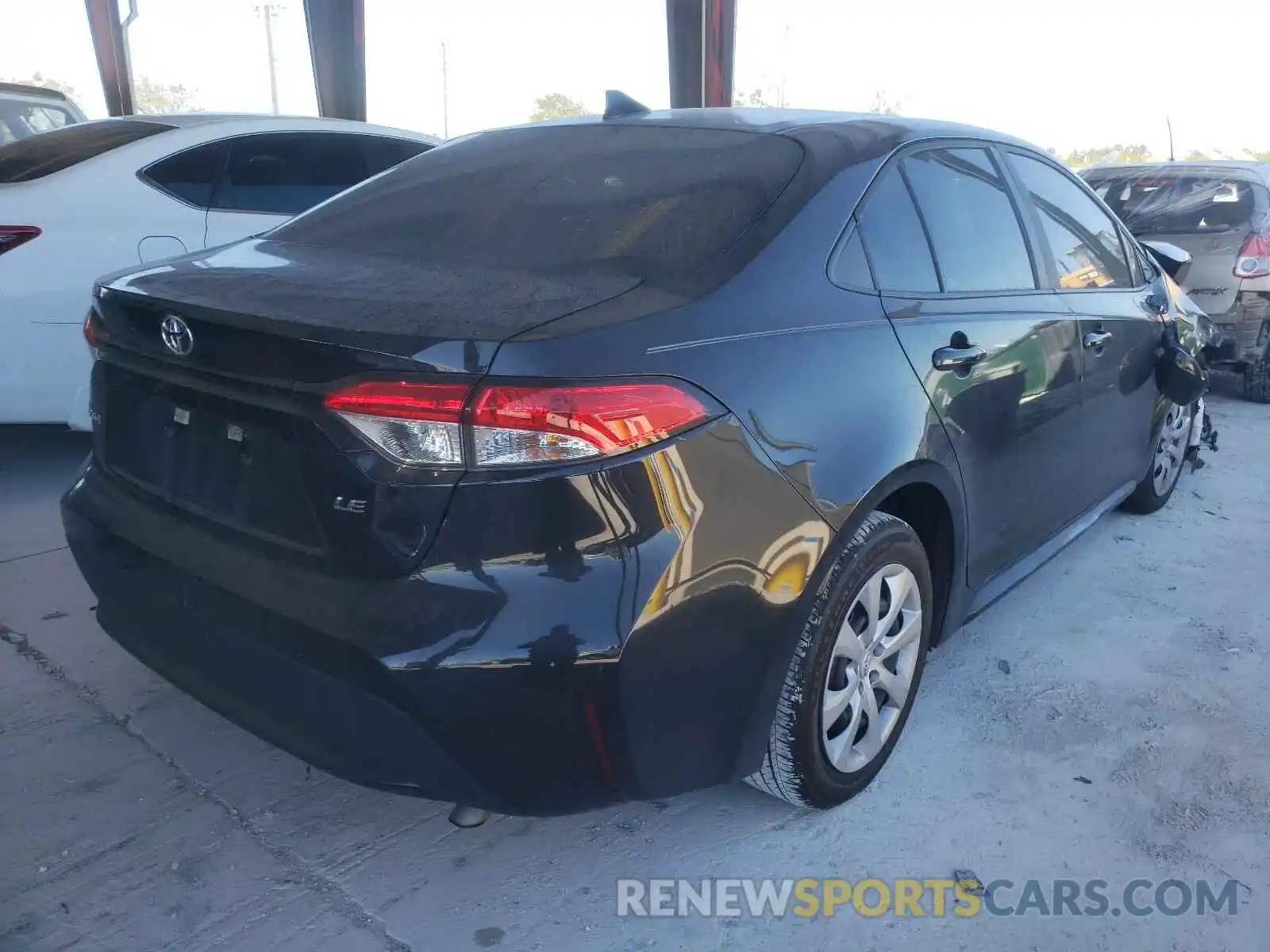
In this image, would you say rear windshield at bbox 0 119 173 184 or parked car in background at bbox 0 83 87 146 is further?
parked car in background at bbox 0 83 87 146

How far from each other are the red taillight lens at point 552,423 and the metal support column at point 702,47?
9.58 m

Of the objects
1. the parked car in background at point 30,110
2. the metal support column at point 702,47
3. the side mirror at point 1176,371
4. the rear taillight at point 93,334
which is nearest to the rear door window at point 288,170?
the rear taillight at point 93,334

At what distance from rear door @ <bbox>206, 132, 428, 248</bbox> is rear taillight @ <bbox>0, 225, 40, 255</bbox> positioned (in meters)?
0.67

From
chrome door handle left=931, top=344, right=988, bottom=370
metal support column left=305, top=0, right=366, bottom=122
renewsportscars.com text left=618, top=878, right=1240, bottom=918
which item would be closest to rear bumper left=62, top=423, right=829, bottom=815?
renewsportscars.com text left=618, top=878, right=1240, bottom=918

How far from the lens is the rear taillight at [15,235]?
3908mm

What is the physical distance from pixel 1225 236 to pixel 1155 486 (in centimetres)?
305

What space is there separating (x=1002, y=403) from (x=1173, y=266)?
2.42 m

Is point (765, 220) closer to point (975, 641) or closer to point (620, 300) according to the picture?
point (620, 300)

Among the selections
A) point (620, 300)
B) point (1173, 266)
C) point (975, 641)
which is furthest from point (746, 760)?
point (1173, 266)

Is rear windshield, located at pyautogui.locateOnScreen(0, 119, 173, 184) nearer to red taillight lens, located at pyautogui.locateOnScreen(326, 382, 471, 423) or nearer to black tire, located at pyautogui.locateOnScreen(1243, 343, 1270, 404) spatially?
red taillight lens, located at pyautogui.locateOnScreen(326, 382, 471, 423)

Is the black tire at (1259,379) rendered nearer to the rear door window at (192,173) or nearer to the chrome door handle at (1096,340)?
the chrome door handle at (1096,340)

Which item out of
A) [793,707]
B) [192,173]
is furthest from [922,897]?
[192,173]

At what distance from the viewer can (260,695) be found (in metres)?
1.92

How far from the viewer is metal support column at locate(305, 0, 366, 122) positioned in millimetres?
11266
